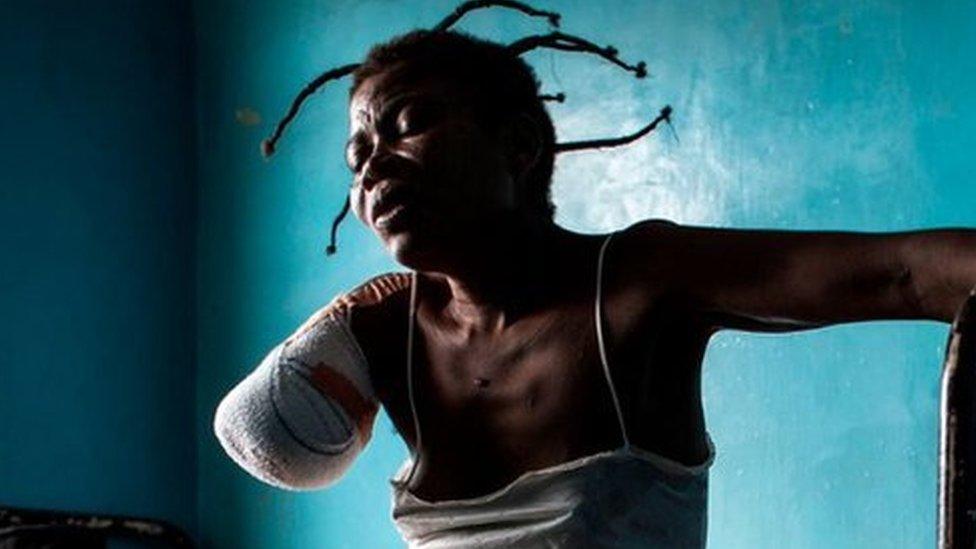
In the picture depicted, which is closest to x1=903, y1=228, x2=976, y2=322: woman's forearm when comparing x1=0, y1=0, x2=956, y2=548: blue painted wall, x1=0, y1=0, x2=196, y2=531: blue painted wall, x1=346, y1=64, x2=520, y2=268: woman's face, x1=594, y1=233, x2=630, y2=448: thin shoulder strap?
x1=594, y1=233, x2=630, y2=448: thin shoulder strap

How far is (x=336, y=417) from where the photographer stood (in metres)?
1.21

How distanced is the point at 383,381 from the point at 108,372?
1144mm

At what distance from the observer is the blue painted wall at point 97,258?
223cm

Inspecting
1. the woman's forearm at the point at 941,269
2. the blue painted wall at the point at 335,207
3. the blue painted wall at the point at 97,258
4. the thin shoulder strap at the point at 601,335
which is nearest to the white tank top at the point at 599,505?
the thin shoulder strap at the point at 601,335

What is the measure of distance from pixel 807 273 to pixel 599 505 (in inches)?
8.5

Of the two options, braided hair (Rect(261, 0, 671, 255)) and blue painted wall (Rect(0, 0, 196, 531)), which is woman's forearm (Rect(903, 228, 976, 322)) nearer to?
braided hair (Rect(261, 0, 671, 255))

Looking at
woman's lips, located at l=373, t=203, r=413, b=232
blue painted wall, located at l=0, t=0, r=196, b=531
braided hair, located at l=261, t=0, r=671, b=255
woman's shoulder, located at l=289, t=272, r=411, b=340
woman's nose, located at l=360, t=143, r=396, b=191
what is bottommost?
blue painted wall, located at l=0, t=0, r=196, b=531

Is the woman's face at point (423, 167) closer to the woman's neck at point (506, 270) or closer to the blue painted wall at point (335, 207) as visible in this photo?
the woman's neck at point (506, 270)

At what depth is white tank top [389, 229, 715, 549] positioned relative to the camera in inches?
44.2

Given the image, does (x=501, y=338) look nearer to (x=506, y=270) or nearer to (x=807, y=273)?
(x=506, y=270)

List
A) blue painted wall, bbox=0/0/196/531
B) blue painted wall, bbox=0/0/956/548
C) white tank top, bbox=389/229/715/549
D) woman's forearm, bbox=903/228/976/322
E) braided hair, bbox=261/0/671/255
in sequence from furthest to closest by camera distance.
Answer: blue painted wall, bbox=0/0/196/531
blue painted wall, bbox=0/0/956/548
braided hair, bbox=261/0/671/255
white tank top, bbox=389/229/715/549
woman's forearm, bbox=903/228/976/322

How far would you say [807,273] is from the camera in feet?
3.40

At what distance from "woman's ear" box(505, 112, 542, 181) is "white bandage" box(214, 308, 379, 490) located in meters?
0.18

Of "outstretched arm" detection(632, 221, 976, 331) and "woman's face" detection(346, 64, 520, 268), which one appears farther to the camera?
"woman's face" detection(346, 64, 520, 268)
